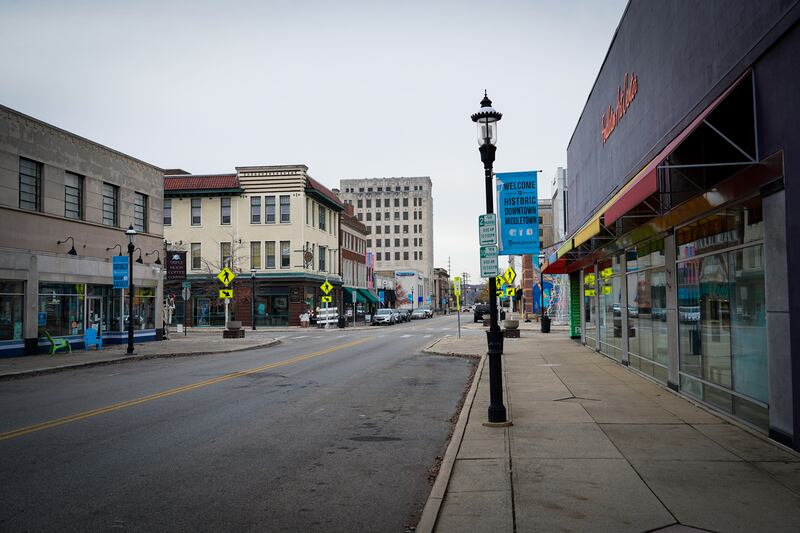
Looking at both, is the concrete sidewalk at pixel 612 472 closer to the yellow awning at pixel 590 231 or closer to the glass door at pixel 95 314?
the yellow awning at pixel 590 231

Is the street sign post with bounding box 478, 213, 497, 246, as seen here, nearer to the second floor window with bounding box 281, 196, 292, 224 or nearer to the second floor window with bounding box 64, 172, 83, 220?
the second floor window with bounding box 64, 172, 83, 220

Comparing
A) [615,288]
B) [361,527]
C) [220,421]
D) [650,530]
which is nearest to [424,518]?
[361,527]

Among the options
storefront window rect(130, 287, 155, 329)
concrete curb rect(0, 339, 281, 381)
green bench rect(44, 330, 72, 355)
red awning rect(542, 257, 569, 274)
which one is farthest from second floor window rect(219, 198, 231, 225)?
red awning rect(542, 257, 569, 274)

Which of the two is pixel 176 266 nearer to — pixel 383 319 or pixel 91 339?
pixel 91 339

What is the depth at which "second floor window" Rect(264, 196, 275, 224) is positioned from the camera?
5603cm

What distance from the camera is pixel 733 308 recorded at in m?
9.27

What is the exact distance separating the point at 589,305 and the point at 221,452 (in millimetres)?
18823

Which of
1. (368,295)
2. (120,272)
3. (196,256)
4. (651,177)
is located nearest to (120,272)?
(120,272)

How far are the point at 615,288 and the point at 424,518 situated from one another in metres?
14.2

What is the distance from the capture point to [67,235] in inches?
1029

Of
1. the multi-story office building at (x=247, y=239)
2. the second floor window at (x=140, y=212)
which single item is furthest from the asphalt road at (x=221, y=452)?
the multi-story office building at (x=247, y=239)

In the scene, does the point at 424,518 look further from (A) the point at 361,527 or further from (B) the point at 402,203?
(B) the point at 402,203

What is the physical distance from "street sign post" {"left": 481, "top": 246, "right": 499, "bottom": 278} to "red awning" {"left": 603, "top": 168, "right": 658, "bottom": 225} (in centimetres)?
231

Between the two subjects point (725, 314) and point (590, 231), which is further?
point (590, 231)
